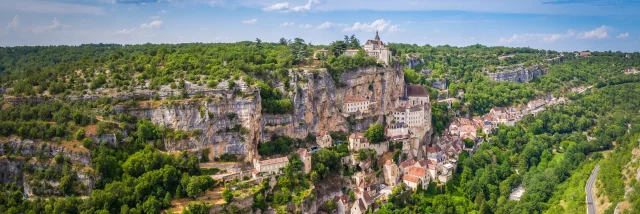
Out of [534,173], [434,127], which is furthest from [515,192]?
[434,127]

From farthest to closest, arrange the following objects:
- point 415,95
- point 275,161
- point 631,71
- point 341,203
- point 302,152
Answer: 1. point 631,71
2. point 415,95
3. point 302,152
4. point 341,203
5. point 275,161

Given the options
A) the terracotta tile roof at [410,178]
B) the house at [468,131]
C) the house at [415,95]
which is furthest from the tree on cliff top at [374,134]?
the house at [468,131]

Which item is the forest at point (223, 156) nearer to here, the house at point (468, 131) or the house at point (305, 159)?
the house at point (305, 159)

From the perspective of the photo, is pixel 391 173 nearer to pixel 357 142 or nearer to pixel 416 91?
pixel 357 142

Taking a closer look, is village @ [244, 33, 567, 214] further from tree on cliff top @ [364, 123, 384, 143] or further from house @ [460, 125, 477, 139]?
tree on cliff top @ [364, 123, 384, 143]

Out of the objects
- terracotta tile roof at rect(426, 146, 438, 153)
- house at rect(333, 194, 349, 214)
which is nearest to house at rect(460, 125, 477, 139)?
terracotta tile roof at rect(426, 146, 438, 153)

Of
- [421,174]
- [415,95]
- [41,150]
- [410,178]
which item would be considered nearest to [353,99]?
[410,178]
